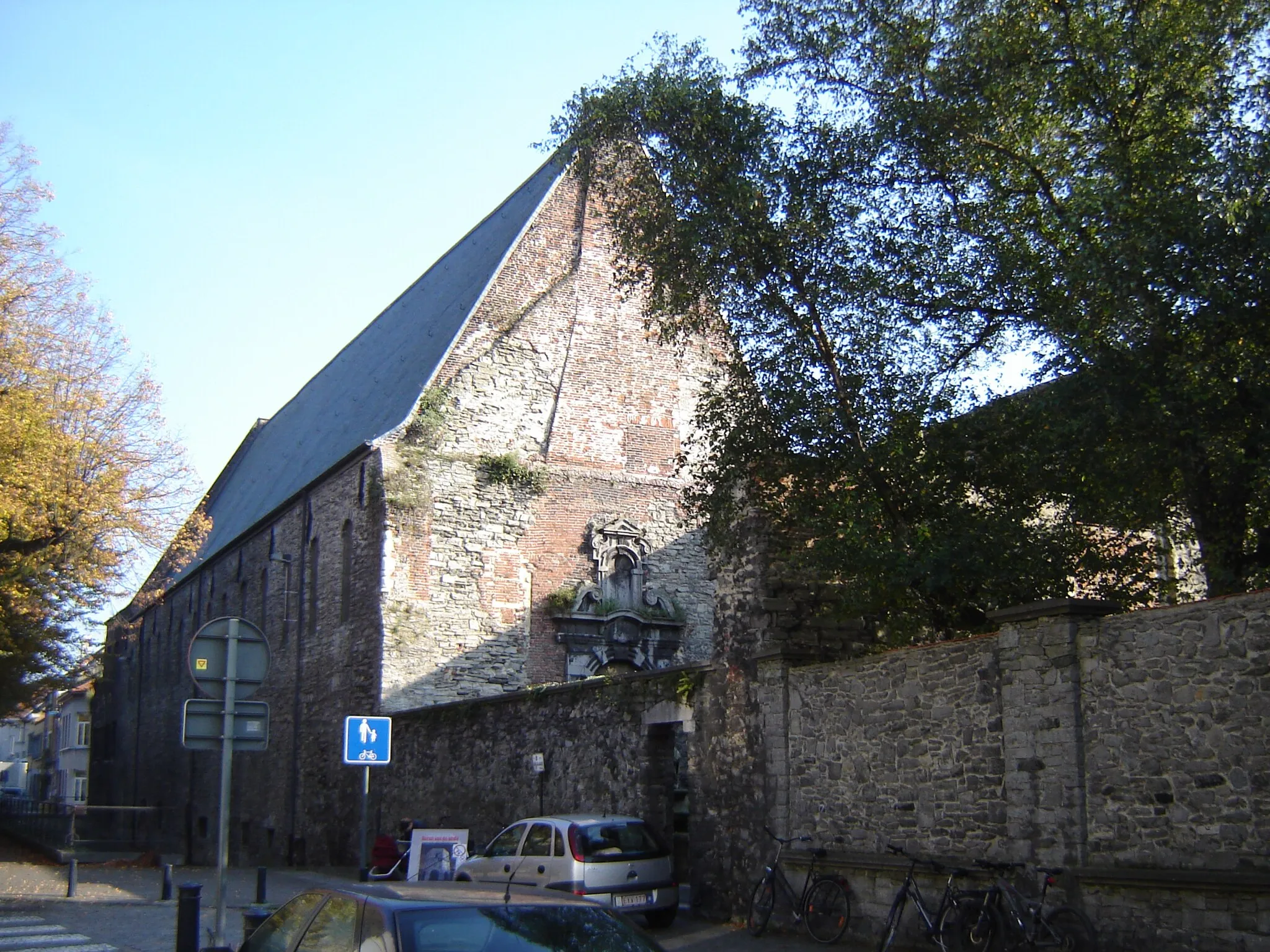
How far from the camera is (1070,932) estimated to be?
932 centimetres

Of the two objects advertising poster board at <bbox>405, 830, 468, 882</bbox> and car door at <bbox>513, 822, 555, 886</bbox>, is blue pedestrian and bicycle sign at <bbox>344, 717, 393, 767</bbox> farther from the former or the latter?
car door at <bbox>513, 822, 555, 886</bbox>

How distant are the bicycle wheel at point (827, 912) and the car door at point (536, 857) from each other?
8.82 feet

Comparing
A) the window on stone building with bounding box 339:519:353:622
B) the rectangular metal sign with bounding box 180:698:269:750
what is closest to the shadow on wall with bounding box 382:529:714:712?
the window on stone building with bounding box 339:519:353:622

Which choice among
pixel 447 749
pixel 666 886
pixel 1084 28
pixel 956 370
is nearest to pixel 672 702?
pixel 666 886

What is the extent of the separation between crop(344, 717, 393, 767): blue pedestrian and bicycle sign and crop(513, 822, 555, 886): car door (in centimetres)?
194

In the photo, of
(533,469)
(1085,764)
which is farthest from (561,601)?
(1085,764)

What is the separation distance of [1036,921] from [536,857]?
18.3 ft

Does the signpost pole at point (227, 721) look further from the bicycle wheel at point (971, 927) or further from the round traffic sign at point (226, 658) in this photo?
the bicycle wheel at point (971, 927)

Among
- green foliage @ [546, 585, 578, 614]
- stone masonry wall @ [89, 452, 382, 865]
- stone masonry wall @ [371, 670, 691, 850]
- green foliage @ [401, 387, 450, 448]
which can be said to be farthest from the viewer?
green foliage @ [546, 585, 578, 614]

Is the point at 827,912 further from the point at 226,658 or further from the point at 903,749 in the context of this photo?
the point at 226,658

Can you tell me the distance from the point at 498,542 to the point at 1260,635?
1811 centimetres

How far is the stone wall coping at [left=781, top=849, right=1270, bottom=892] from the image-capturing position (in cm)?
812

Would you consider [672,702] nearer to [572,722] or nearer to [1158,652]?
[572,722]

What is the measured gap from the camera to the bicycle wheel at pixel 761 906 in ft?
41.0
